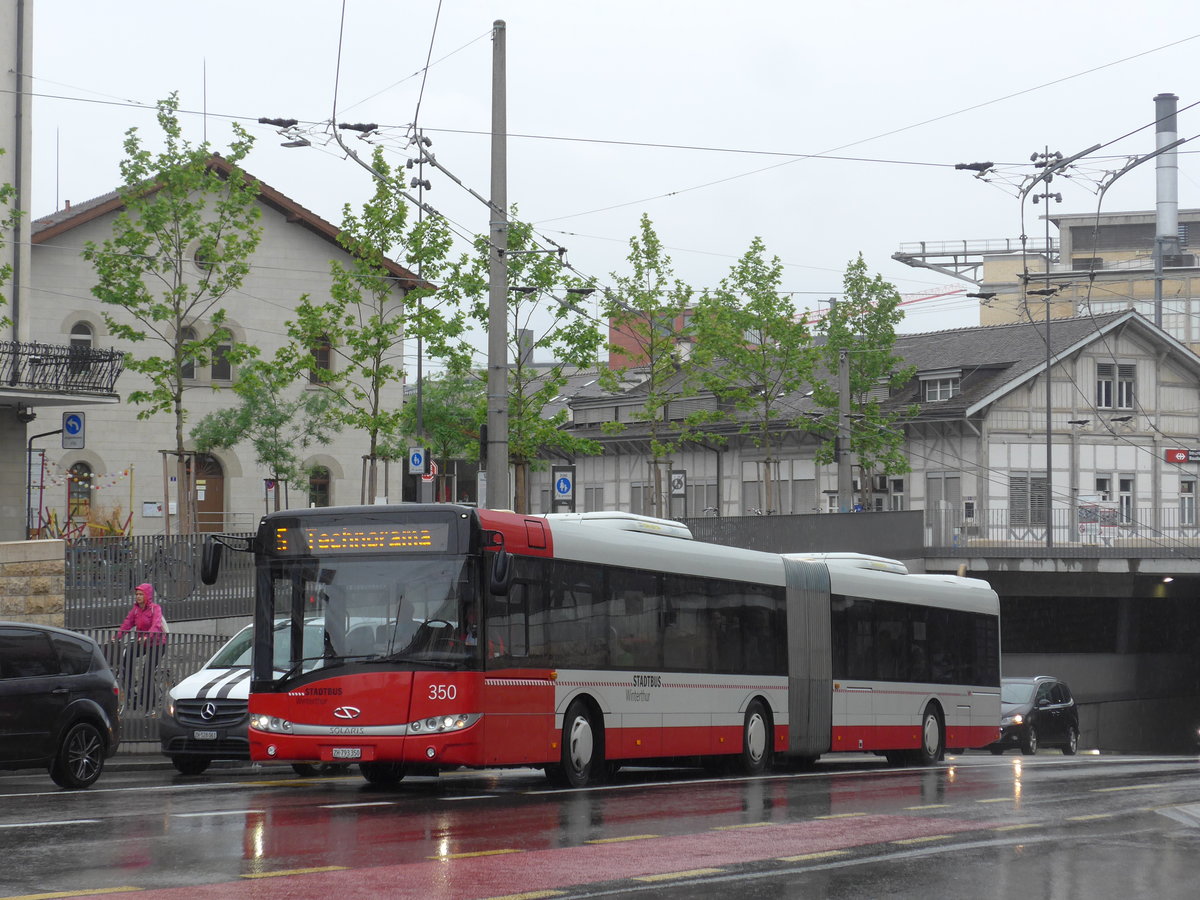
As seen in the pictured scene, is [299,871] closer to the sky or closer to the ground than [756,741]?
A: closer to the sky

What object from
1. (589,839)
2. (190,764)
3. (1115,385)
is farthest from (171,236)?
(1115,385)

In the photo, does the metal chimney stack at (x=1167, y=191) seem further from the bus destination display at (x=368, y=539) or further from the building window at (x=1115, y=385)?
the bus destination display at (x=368, y=539)

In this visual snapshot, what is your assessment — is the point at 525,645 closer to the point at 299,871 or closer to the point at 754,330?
the point at 299,871

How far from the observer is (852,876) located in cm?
1074

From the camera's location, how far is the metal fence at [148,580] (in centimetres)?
2536

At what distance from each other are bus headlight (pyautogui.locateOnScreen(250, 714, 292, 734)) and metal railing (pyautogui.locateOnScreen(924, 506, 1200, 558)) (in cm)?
3285

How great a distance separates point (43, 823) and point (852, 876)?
6040 millimetres

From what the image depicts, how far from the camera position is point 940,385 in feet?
211

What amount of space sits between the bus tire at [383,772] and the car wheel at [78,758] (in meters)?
2.54

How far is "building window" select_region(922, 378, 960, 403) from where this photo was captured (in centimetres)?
6359

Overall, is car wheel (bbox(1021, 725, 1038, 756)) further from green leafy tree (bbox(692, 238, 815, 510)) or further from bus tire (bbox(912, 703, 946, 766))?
green leafy tree (bbox(692, 238, 815, 510))

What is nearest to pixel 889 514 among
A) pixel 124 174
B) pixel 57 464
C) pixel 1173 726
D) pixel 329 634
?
pixel 1173 726

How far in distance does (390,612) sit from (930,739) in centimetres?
1262

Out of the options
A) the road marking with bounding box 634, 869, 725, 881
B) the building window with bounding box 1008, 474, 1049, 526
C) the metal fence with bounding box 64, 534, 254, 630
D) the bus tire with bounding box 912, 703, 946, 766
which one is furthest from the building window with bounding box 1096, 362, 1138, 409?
the road marking with bounding box 634, 869, 725, 881
